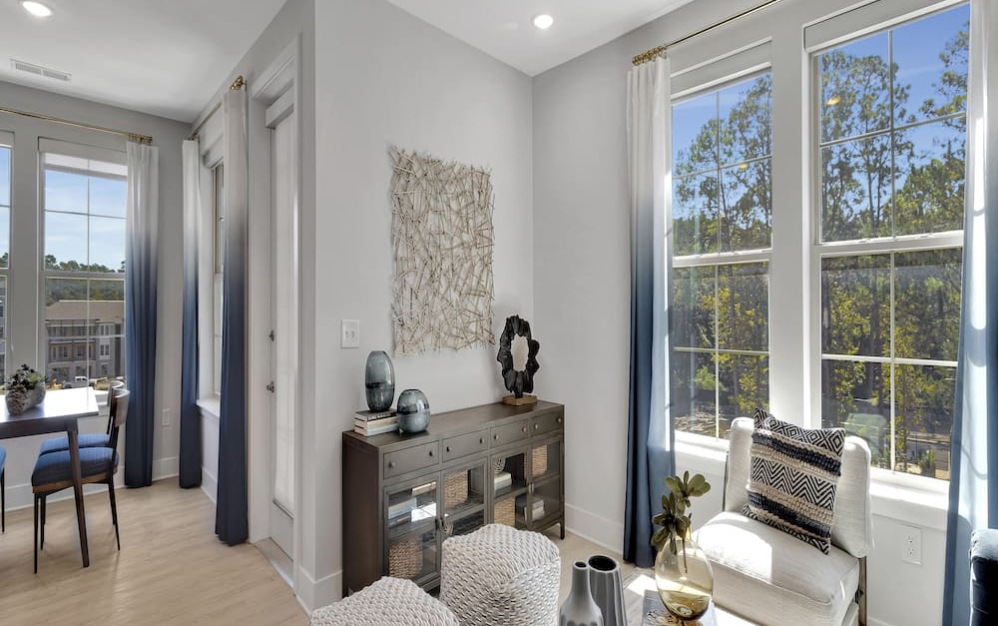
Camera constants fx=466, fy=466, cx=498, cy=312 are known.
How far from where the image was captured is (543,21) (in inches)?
104

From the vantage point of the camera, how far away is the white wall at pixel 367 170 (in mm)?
2238

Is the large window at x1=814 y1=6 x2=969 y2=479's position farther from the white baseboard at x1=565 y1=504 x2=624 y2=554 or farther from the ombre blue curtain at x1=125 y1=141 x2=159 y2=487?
the ombre blue curtain at x1=125 y1=141 x2=159 y2=487

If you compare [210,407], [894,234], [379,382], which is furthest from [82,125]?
[894,234]

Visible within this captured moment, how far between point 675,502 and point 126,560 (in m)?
3.05

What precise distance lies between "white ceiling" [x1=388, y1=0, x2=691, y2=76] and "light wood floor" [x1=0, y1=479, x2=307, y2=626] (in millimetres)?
3148

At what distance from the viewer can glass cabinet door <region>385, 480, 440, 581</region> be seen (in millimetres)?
2137

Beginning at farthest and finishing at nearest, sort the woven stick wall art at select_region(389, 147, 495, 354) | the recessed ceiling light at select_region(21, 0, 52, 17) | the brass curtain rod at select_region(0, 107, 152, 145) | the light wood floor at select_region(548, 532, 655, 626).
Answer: the brass curtain rod at select_region(0, 107, 152, 145) → the woven stick wall art at select_region(389, 147, 495, 354) → the recessed ceiling light at select_region(21, 0, 52, 17) → the light wood floor at select_region(548, 532, 655, 626)

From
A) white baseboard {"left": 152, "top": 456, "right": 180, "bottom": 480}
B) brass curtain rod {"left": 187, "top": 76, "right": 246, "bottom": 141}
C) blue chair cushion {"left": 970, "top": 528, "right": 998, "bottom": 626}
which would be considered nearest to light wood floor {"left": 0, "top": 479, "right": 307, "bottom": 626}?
white baseboard {"left": 152, "top": 456, "right": 180, "bottom": 480}

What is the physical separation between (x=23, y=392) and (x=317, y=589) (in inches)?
79.4

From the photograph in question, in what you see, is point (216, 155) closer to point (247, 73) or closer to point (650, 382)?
point (247, 73)

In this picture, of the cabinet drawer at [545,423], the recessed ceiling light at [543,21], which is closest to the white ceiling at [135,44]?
the recessed ceiling light at [543,21]

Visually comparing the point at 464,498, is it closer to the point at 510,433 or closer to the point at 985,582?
the point at 510,433

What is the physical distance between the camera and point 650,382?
8.34 ft

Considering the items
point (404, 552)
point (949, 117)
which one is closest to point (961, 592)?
point (949, 117)
